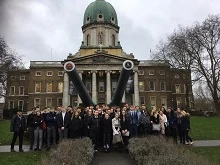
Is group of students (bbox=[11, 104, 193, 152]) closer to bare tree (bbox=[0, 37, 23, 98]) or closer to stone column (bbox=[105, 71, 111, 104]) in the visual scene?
bare tree (bbox=[0, 37, 23, 98])

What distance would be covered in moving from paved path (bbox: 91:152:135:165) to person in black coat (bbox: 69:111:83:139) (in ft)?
4.45

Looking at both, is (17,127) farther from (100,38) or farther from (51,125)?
(100,38)

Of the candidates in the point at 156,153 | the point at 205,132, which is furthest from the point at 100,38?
the point at 156,153

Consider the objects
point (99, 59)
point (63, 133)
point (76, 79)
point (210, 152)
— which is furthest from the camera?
point (99, 59)

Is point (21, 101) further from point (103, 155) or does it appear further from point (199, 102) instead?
point (103, 155)

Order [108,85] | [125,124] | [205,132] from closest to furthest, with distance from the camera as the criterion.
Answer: [125,124] < [205,132] < [108,85]

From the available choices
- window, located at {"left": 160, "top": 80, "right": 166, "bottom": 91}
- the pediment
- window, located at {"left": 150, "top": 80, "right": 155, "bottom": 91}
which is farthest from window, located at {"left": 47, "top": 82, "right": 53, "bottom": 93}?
window, located at {"left": 160, "top": 80, "right": 166, "bottom": 91}

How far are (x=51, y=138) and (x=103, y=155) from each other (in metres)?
3.02

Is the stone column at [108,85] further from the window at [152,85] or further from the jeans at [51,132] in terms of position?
the jeans at [51,132]

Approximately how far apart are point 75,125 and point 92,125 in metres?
0.69

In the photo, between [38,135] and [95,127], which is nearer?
[95,127]

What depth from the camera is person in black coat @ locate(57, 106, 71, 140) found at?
11.5 m

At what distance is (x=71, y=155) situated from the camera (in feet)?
24.8

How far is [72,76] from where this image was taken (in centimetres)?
1048
